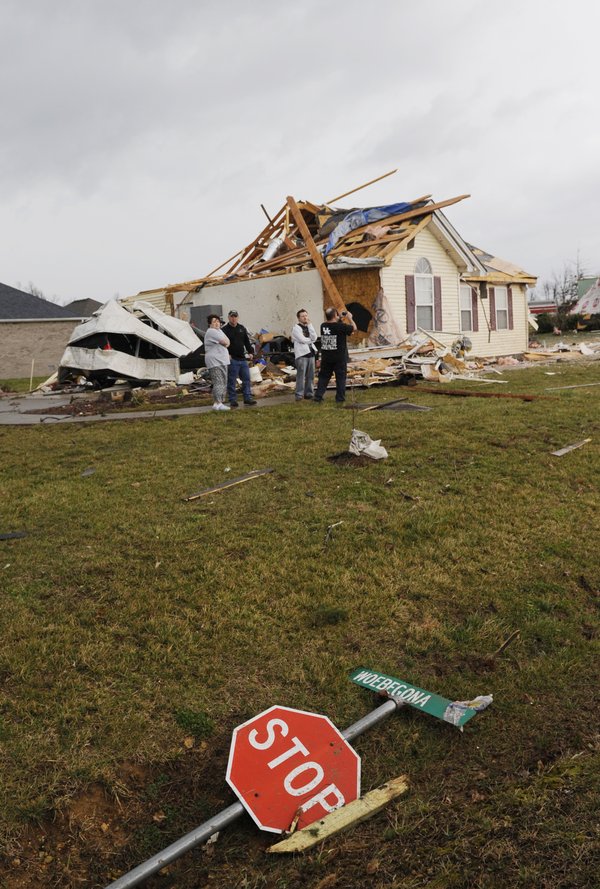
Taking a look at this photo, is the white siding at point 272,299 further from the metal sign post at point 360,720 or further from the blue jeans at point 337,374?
the metal sign post at point 360,720

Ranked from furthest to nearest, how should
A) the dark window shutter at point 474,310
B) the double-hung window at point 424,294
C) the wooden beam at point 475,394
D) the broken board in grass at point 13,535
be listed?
the dark window shutter at point 474,310 < the double-hung window at point 424,294 < the wooden beam at point 475,394 < the broken board in grass at point 13,535

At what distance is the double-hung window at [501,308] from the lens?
2356 centimetres

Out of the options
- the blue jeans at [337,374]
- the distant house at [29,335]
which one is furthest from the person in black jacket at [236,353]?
the distant house at [29,335]

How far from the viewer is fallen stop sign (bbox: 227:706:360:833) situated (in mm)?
2570

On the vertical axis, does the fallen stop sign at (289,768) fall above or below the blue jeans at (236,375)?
below

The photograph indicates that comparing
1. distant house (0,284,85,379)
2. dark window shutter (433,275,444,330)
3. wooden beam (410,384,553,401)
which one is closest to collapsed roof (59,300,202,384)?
wooden beam (410,384,553,401)

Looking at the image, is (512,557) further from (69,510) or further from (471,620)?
(69,510)

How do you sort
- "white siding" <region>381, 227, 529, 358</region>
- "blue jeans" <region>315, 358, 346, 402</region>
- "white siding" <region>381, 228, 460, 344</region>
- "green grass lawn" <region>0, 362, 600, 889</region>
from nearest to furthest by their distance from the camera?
1. "green grass lawn" <region>0, 362, 600, 889</region>
2. "blue jeans" <region>315, 358, 346, 402</region>
3. "white siding" <region>381, 228, 460, 344</region>
4. "white siding" <region>381, 227, 529, 358</region>

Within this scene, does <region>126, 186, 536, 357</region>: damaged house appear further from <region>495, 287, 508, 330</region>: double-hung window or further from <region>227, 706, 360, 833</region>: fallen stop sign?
<region>227, 706, 360, 833</region>: fallen stop sign

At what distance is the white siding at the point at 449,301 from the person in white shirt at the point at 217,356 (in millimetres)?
8247

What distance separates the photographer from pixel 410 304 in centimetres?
1873

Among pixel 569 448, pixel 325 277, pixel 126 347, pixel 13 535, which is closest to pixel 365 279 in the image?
pixel 325 277

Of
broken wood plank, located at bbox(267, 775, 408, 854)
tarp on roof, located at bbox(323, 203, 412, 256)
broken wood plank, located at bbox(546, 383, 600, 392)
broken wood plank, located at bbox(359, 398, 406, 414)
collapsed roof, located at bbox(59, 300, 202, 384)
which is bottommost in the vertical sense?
broken wood plank, located at bbox(267, 775, 408, 854)

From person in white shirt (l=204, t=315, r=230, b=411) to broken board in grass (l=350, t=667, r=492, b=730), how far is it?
319 inches
